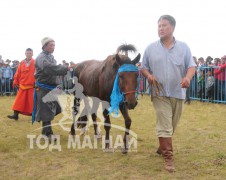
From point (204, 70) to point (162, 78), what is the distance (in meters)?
9.45

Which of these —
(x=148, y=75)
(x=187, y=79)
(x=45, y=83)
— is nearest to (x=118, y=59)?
(x=148, y=75)

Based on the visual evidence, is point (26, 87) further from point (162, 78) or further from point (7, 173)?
point (162, 78)

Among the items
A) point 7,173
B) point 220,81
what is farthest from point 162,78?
point 220,81

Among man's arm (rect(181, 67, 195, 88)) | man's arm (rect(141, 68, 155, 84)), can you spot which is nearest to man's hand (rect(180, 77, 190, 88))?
man's arm (rect(181, 67, 195, 88))

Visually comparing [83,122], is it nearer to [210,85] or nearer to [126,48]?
[126,48]

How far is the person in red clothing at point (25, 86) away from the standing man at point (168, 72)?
4.21 metres

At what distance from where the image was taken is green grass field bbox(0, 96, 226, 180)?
13.8 feet

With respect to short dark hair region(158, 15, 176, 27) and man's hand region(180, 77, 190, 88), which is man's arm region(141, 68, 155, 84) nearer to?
man's hand region(180, 77, 190, 88)

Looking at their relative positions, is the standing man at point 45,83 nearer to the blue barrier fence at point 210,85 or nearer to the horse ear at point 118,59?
the horse ear at point 118,59

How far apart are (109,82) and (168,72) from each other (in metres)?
1.50

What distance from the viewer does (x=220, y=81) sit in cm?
1241

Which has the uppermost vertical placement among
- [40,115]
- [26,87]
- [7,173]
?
[26,87]

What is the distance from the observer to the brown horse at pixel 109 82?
15.7 ft

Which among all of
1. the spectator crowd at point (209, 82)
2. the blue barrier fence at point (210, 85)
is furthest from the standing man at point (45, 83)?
the blue barrier fence at point (210, 85)
